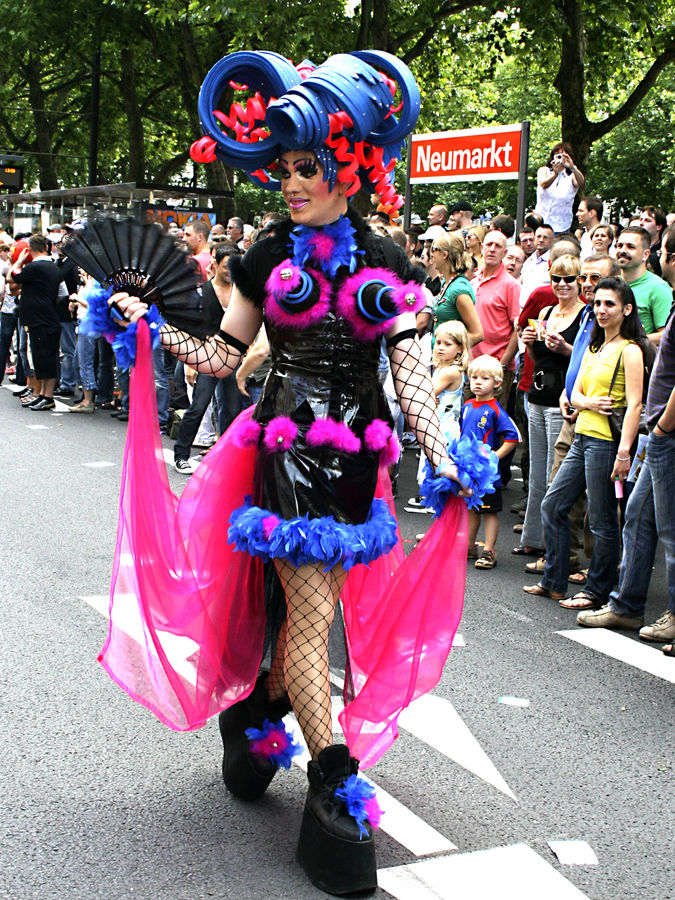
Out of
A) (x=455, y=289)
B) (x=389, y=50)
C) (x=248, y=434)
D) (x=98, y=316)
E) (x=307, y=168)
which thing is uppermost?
(x=389, y=50)

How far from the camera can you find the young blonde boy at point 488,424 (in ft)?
22.1

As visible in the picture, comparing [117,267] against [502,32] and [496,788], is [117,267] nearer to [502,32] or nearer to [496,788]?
[496,788]

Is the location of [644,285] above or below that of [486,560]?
above

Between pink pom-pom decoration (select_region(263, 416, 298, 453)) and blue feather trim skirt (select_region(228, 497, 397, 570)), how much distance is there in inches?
7.8

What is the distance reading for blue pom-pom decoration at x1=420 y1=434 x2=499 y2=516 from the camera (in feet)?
10.8

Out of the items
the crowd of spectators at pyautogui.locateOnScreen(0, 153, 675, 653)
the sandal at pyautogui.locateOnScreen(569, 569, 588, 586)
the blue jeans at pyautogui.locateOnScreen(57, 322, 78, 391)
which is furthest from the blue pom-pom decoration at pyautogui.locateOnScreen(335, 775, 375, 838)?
the blue jeans at pyautogui.locateOnScreen(57, 322, 78, 391)

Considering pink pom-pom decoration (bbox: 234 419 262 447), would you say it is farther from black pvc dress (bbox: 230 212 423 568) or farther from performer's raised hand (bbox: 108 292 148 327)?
performer's raised hand (bbox: 108 292 148 327)

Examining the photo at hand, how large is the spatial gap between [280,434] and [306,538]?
339 millimetres

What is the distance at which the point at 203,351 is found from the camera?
11.3 ft

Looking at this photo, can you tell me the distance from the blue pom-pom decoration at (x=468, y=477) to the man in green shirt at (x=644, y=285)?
12.7ft

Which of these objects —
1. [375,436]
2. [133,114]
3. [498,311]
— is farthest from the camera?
[133,114]

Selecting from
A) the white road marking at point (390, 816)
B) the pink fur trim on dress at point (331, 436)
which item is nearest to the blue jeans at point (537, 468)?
the white road marking at point (390, 816)

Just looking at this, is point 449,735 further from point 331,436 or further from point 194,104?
point 194,104

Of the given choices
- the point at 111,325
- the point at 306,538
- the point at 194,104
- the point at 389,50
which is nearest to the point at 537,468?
the point at 306,538
